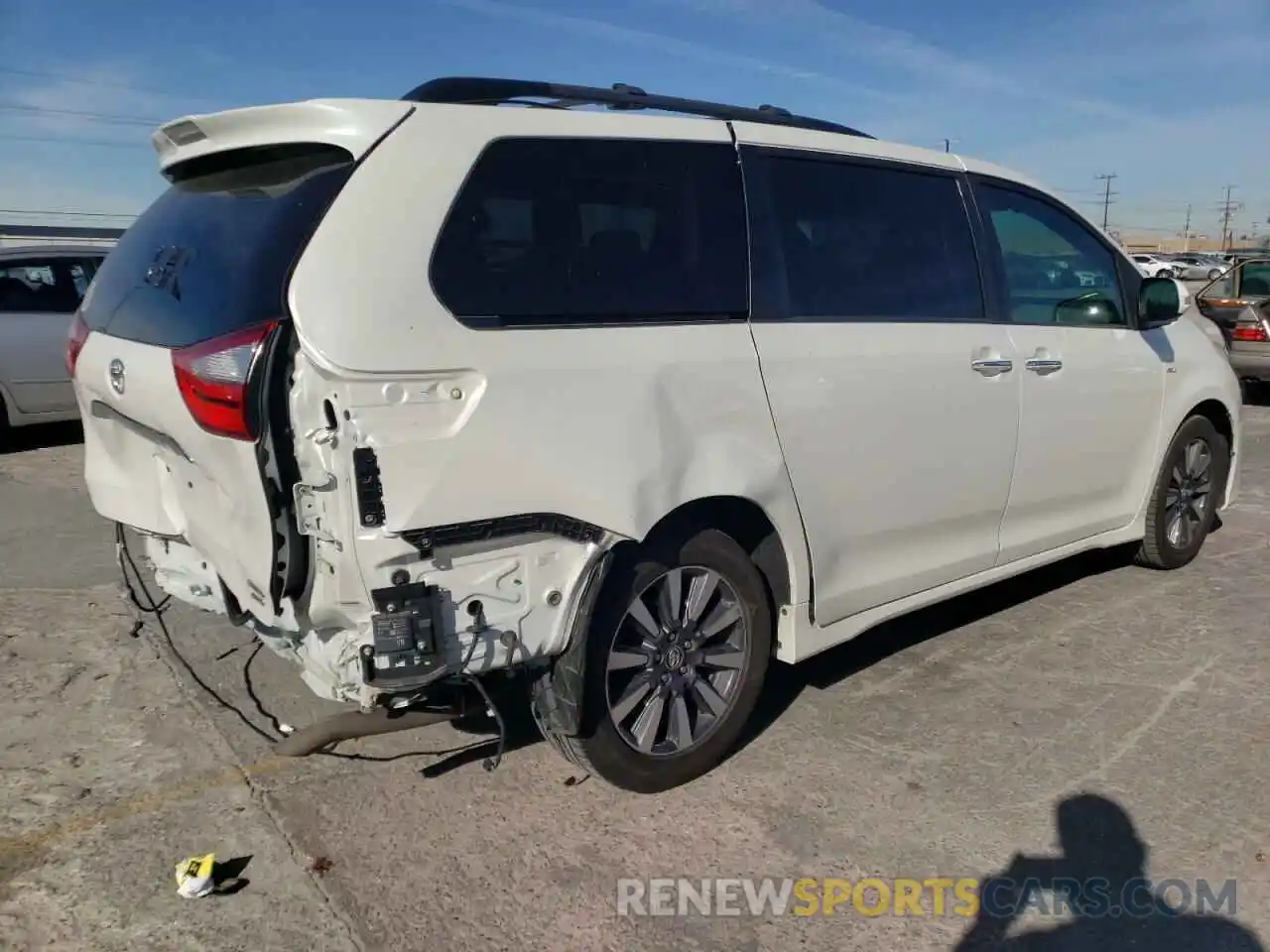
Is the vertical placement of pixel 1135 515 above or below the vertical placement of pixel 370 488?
below

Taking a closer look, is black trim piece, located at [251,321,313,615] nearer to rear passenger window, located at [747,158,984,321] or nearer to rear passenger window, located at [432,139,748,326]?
rear passenger window, located at [432,139,748,326]

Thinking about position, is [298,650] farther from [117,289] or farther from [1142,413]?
[1142,413]

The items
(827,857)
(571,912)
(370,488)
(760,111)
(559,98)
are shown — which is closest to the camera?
(370,488)

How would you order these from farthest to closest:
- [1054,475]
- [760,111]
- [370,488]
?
[1054,475], [760,111], [370,488]

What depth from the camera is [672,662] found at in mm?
3178

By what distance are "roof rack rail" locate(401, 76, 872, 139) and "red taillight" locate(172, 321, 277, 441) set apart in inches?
32.4

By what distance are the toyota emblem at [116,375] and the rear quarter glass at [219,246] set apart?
9cm

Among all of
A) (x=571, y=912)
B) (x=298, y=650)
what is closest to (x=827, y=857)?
(x=571, y=912)

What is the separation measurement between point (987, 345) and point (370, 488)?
8.28 ft

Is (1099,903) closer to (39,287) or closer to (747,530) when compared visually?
(747,530)

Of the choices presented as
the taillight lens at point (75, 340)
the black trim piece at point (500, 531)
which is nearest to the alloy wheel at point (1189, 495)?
the black trim piece at point (500, 531)

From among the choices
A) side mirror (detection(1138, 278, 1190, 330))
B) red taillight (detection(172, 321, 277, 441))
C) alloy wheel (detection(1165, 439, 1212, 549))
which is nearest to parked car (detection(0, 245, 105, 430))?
red taillight (detection(172, 321, 277, 441))

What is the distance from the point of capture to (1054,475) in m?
4.34

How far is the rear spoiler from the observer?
8.60 feet
